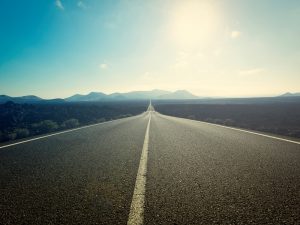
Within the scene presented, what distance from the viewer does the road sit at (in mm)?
2133

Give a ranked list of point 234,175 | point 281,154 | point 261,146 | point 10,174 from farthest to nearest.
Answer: point 261,146
point 281,154
point 10,174
point 234,175

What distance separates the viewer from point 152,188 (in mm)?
2885

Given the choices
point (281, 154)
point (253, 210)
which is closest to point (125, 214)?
point (253, 210)

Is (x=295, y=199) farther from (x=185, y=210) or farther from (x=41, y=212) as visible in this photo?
(x=41, y=212)

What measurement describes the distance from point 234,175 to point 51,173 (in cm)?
286

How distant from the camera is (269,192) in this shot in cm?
267

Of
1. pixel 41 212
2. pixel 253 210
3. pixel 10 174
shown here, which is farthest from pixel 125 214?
pixel 10 174

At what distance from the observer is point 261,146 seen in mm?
5812

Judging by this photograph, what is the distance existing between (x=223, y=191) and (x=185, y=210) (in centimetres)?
73

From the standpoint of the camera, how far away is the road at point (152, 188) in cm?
213

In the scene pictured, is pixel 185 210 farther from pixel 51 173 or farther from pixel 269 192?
pixel 51 173

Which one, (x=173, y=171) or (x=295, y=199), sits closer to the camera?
(x=295, y=199)

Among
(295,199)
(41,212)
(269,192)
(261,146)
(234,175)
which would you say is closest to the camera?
(41,212)

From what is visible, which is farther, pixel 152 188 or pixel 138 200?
pixel 152 188
